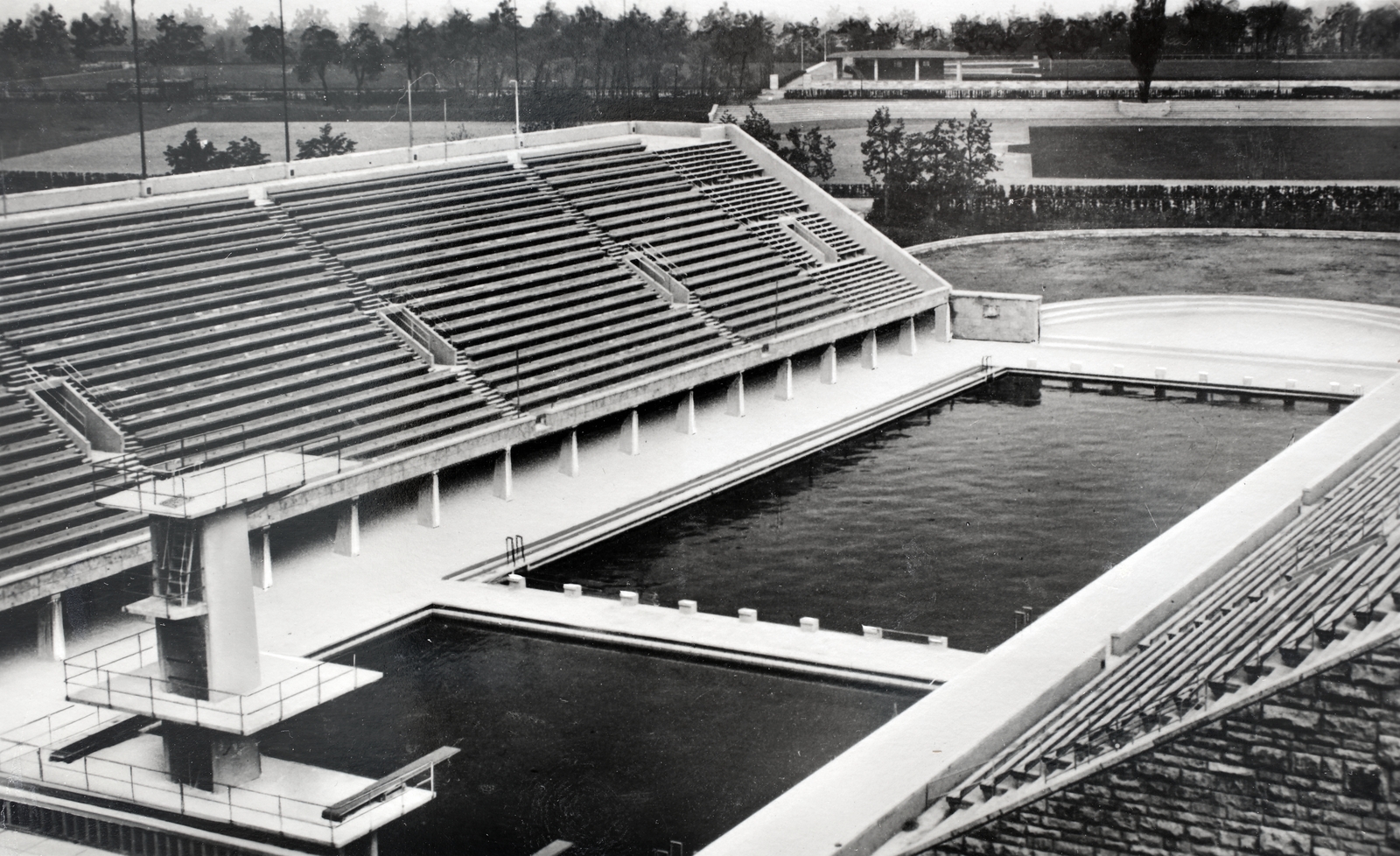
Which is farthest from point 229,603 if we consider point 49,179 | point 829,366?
point 49,179

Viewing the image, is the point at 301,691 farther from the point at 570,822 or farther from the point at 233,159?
the point at 233,159

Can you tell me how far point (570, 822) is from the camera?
46.1 feet

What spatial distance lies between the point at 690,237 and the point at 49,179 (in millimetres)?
13744

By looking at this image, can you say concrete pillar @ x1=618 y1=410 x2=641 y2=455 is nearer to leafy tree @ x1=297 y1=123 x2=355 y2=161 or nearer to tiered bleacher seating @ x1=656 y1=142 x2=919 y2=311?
tiered bleacher seating @ x1=656 y1=142 x2=919 y2=311

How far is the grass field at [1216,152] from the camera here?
3966cm

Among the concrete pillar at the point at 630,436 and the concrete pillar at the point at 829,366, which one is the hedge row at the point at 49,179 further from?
the concrete pillar at the point at 829,366

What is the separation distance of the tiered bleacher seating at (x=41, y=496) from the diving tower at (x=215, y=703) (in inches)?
148

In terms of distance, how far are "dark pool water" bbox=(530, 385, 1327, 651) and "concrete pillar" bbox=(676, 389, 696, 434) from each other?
2637 mm

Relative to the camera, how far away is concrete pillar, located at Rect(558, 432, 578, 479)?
26.0 m

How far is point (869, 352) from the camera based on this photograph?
35.1 metres

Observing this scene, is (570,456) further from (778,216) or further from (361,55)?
(361,55)

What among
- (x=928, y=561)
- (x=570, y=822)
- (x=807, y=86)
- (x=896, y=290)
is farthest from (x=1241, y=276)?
(x=570, y=822)

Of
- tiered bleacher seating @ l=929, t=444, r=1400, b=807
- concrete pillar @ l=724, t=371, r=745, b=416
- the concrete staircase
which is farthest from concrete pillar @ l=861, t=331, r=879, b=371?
tiered bleacher seating @ l=929, t=444, r=1400, b=807

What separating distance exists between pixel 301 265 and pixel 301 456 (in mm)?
11095
